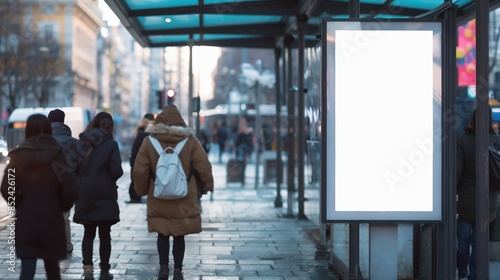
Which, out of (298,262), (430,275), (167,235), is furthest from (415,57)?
(298,262)

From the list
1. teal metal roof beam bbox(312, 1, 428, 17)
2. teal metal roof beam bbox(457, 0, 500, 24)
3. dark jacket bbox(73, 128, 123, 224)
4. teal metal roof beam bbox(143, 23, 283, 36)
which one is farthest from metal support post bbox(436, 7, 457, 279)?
teal metal roof beam bbox(143, 23, 283, 36)

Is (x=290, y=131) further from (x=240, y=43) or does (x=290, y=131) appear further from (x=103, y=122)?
(x=103, y=122)

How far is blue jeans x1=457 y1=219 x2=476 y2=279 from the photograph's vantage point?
8469 millimetres

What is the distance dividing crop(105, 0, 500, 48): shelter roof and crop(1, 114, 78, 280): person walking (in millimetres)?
4686

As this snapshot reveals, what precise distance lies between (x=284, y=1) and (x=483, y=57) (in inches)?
292

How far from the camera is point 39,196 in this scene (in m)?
6.55

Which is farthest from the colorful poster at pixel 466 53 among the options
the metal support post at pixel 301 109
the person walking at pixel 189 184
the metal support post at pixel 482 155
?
the metal support post at pixel 482 155

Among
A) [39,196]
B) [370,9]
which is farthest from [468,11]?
[39,196]

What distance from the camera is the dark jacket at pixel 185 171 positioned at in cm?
844

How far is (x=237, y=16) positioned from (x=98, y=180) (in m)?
6.56

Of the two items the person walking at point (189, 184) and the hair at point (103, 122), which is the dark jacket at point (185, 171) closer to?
the person walking at point (189, 184)

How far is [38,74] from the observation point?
62562 mm

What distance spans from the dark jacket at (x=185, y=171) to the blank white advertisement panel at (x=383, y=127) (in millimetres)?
1541

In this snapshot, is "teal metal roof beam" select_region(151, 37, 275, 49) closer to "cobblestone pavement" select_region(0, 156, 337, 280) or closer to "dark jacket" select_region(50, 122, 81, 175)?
"cobblestone pavement" select_region(0, 156, 337, 280)
